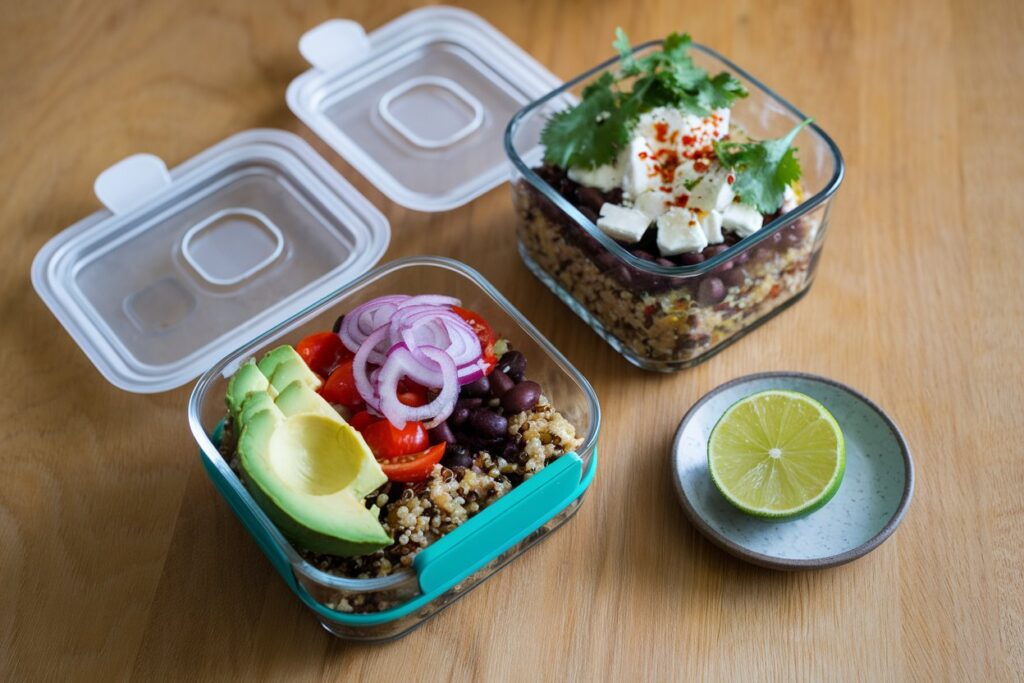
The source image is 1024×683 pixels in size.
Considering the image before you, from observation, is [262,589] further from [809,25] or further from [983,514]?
[809,25]

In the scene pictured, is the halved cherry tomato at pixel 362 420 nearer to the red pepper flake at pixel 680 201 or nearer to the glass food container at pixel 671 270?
the glass food container at pixel 671 270

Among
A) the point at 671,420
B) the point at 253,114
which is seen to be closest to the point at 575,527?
the point at 671,420

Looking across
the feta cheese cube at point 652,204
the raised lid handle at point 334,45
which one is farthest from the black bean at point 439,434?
the raised lid handle at point 334,45

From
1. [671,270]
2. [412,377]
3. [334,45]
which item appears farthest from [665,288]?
→ [334,45]

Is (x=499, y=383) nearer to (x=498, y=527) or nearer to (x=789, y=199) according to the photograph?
(x=498, y=527)

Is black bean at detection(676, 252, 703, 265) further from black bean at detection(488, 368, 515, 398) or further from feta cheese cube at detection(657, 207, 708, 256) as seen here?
black bean at detection(488, 368, 515, 398)
